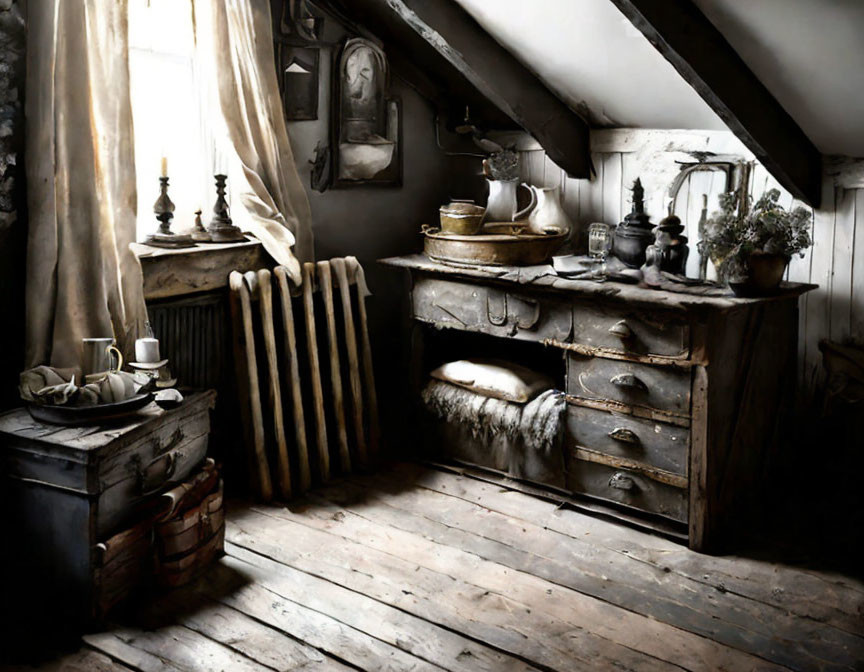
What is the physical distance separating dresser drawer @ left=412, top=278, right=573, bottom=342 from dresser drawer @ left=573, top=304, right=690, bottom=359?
0.07 metres

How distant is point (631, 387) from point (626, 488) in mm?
367

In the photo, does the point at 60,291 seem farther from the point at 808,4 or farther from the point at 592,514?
the point at 808,4

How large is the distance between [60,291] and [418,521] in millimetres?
1454

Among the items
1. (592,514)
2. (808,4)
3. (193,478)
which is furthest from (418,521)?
(808,4)

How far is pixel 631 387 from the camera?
120 inches

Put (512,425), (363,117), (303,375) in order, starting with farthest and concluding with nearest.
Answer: (363,117)
(303,375)
(512,425)

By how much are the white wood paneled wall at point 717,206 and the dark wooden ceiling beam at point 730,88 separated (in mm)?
124

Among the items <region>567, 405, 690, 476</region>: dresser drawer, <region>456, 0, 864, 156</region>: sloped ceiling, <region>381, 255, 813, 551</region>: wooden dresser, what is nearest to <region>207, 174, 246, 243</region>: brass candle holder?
<region>381, 255, 813, 551</region>: wooden dresser

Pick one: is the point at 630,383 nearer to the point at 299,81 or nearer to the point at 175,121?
the point at 299,81

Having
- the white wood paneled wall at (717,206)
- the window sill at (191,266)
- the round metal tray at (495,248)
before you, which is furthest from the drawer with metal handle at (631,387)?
the window sill at (191,266)

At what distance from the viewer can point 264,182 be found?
3406 millimetres

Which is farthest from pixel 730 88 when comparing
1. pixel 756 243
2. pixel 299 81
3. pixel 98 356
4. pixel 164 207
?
pixel 98 356

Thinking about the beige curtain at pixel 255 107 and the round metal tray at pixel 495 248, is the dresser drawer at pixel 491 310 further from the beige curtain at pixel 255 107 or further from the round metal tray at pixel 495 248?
the beige curtain at pixel 255 107

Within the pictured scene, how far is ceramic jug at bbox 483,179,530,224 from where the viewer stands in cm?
372
